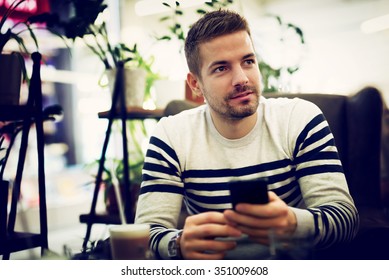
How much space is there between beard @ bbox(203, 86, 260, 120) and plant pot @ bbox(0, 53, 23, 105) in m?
0.73

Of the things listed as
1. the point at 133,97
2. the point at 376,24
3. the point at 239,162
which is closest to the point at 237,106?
the point at 239,162

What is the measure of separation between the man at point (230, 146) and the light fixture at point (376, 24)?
1.65 feet

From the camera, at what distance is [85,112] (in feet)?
12.7

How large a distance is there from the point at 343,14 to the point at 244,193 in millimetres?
1567

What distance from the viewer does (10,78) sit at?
5.12 ft

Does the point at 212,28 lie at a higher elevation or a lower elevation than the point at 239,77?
higher

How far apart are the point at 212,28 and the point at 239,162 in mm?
417

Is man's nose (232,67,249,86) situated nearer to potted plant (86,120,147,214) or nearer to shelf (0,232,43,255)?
shelf (0,232,43,255)

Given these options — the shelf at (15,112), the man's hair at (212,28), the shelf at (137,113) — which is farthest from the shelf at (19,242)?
the man's hair at (212,28)

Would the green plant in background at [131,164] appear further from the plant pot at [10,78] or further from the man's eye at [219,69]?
the man's eye at [219,69]

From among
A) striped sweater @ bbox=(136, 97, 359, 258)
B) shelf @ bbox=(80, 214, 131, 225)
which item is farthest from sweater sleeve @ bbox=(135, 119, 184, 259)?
shelf @ bbox=(80, 214, 131, 225)

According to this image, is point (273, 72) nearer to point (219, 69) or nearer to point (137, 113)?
point (137, 113)

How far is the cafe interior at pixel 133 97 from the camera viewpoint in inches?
57.7
